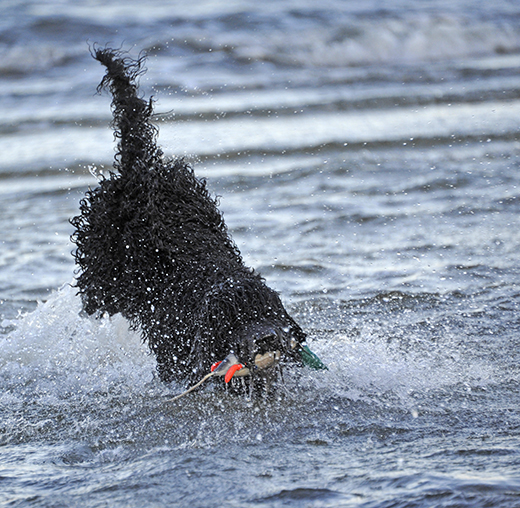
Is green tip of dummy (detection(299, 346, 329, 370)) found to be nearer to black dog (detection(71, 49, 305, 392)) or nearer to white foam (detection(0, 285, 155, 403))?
black dog (detection(71, 49, 305, 392))

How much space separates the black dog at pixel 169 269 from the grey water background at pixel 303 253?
1.08 feet

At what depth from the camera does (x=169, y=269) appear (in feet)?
13.1

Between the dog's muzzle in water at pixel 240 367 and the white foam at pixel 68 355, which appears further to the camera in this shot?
the white foam at pixel 68 355

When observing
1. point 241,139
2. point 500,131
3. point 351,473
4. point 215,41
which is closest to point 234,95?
point 241,139

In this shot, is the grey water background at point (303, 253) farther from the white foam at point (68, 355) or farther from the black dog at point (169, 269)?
the black dog at point (169, 269)

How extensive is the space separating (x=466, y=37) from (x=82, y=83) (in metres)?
7.65

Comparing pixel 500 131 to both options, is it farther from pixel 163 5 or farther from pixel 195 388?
pixel 163 5

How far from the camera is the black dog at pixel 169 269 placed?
3.53 m

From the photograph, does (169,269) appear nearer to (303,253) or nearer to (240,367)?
(240,367)

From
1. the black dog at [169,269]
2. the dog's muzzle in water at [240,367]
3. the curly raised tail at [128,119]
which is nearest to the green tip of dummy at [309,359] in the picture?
the black dog at [169,269]

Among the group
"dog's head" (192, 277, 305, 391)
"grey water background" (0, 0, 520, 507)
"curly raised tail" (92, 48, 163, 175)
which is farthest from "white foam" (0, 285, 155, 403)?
"curly raised tail" (92, 48, 163, 175)

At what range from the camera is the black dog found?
353 cm

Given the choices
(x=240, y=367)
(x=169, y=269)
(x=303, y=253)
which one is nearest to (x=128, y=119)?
(x=169, y=269)

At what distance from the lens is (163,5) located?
1605 cm
